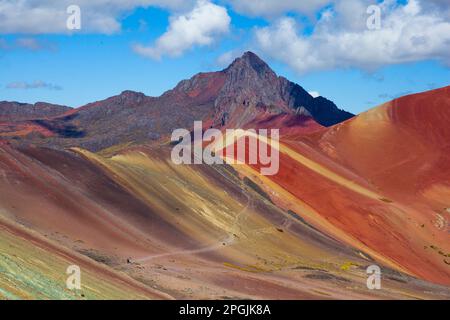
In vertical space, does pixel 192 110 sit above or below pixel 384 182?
above

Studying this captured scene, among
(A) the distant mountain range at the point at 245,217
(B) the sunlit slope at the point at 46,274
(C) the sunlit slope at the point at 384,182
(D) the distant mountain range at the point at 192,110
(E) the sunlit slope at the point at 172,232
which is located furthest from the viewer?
(D) the distant mountain range at the point at 192,110

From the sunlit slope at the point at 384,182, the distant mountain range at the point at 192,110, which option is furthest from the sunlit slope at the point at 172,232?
the distant mountain range at the point at 192,110

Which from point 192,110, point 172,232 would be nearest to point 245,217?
point 172,232

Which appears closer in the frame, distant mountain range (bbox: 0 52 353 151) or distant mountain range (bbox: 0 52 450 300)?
distant mountain range (bbox: 0 52 450 300)

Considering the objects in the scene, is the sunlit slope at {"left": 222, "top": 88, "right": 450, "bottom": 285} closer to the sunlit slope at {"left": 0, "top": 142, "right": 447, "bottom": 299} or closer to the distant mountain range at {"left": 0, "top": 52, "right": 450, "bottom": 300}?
the distant mountain range at {"left": 0, "top": 52, "right": 450, "bottom": 300}

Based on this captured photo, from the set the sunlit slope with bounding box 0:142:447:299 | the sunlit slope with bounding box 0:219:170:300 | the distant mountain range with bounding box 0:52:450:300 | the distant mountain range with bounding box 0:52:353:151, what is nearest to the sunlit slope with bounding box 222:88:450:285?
the distant mountain range with bounding box 0:52:450:300

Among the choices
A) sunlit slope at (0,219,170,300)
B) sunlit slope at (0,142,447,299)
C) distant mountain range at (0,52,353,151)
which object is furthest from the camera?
distant mountain range at (0,52,353,151)

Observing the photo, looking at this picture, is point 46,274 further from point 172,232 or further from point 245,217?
point 245,217

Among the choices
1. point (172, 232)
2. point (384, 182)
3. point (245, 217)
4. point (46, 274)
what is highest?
point (384, 182)

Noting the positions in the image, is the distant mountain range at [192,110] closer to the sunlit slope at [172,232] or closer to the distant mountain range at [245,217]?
the distant mountain range at [245,217]
